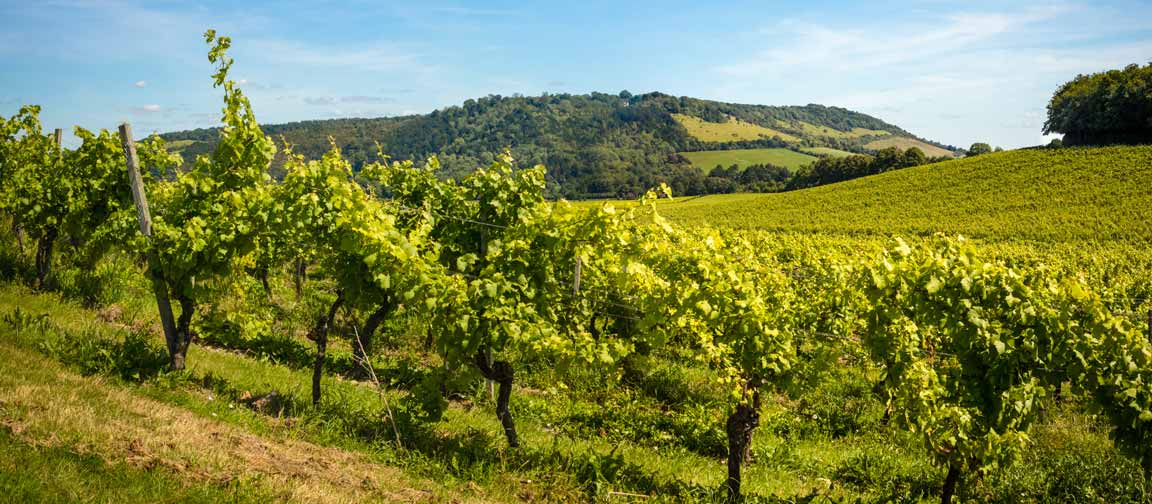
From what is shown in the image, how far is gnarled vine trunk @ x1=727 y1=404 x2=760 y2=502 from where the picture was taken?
6676 mm

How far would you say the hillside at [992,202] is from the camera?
126ft

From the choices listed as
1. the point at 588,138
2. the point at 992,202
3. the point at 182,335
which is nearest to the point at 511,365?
the point at 182,335

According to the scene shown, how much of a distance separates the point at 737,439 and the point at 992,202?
49.3 metres

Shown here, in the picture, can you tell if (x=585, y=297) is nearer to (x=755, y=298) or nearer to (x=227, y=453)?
(x=755, y=298)

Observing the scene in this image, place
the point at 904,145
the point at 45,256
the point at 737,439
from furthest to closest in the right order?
1. the point at 904,145
2. the point at 45,256
3. the point at 737,439

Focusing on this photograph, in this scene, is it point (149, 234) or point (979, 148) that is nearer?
point (149, 234)

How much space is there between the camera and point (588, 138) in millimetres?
173375

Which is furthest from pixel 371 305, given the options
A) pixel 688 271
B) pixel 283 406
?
pixel 688 271

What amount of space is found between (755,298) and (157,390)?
21.8 ft

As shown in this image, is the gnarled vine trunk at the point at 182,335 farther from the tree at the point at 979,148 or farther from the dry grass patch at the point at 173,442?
the tree at the point at 979,148

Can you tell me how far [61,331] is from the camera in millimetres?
8156

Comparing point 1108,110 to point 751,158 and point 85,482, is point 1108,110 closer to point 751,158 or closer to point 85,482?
point 751,158

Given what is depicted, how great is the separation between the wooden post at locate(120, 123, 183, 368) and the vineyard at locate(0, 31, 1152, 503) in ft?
0.14

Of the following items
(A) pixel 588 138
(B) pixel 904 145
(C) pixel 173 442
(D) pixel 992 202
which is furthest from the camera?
(A) pixel 588 138
